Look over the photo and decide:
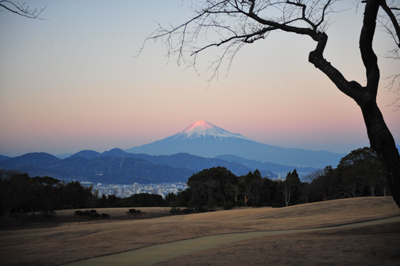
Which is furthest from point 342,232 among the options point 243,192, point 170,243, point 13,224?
point 243,192

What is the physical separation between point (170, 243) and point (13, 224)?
112 ft

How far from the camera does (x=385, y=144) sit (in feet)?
18.1

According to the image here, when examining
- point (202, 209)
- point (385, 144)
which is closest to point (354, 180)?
point (202, 209)

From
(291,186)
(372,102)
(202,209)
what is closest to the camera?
(372,102)

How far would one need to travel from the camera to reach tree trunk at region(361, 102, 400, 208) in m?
5.45

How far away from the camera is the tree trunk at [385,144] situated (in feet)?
17.9

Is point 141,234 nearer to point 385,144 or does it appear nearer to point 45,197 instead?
point 385,144

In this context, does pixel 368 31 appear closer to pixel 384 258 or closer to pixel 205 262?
pixel 384 258

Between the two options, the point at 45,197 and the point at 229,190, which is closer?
the point at 45,197

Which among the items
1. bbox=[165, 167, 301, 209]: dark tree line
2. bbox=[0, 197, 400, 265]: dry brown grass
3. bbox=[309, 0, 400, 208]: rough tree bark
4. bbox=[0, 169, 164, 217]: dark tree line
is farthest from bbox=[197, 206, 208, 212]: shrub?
bbox=[309, 0, 400, 208]: rough tree bark

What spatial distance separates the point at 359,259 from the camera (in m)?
6.21

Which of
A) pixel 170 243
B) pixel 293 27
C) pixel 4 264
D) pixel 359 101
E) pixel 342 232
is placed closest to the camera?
pixel 359 101

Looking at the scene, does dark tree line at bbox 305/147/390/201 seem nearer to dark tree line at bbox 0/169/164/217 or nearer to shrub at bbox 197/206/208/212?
shrub at bbox 197/206/208/212

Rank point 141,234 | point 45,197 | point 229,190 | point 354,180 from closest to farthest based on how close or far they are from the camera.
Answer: point 141,234, point 354,180, point 45,197, point 229,190
